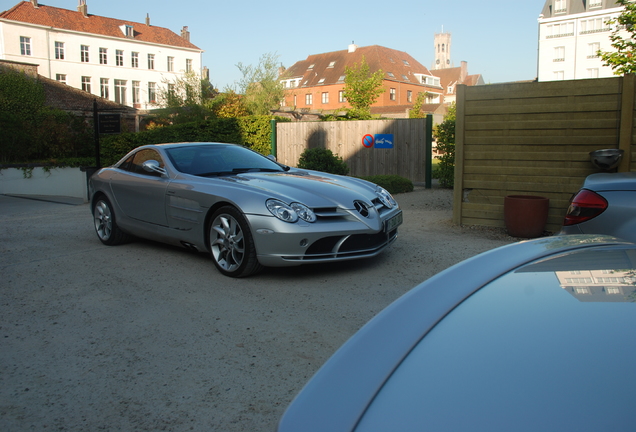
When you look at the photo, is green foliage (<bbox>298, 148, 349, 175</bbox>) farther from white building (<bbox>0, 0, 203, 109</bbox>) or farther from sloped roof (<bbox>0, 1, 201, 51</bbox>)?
sloped roof (<bbox>0, 1, 201, 51</bbox>)

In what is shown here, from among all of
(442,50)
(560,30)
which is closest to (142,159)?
(560,30)

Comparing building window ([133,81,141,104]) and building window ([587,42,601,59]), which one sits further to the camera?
building window ([587,42,601,59])

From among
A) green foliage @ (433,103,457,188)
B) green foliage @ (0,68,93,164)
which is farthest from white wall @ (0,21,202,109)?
green foliage @ (433,103,457,188)

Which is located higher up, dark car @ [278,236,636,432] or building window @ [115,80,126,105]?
building window @ [115,80,126,105]

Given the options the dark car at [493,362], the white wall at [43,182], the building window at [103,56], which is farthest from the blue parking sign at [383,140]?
the building window at [103,56]

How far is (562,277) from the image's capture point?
1641 mm

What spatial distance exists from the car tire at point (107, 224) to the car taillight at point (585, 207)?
5.54 meters

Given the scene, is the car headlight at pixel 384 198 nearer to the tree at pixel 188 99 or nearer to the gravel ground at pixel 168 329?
the gravel ground at pixel 168 329

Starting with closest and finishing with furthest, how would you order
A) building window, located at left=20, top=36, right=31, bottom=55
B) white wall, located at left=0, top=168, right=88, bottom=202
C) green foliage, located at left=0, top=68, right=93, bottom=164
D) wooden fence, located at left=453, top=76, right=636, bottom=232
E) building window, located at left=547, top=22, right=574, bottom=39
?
wooden fence, located at left=453, top=76, right=636, bottom=232, white wall, located at left=0, top=168, right=88, bottom=202, green foliage, located at left=0, top=68, right=93, bottom=164, building window, located at left=20, top=36, right=31, bottom=55, building window, located at left=547, top=22, right=574, bottom=39

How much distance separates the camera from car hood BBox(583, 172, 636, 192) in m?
4.18

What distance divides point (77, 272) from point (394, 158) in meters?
12.1

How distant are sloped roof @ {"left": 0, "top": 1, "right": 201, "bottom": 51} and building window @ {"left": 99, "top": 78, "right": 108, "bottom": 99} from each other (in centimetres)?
452

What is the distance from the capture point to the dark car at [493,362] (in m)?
1.04

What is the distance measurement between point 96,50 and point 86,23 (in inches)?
108
